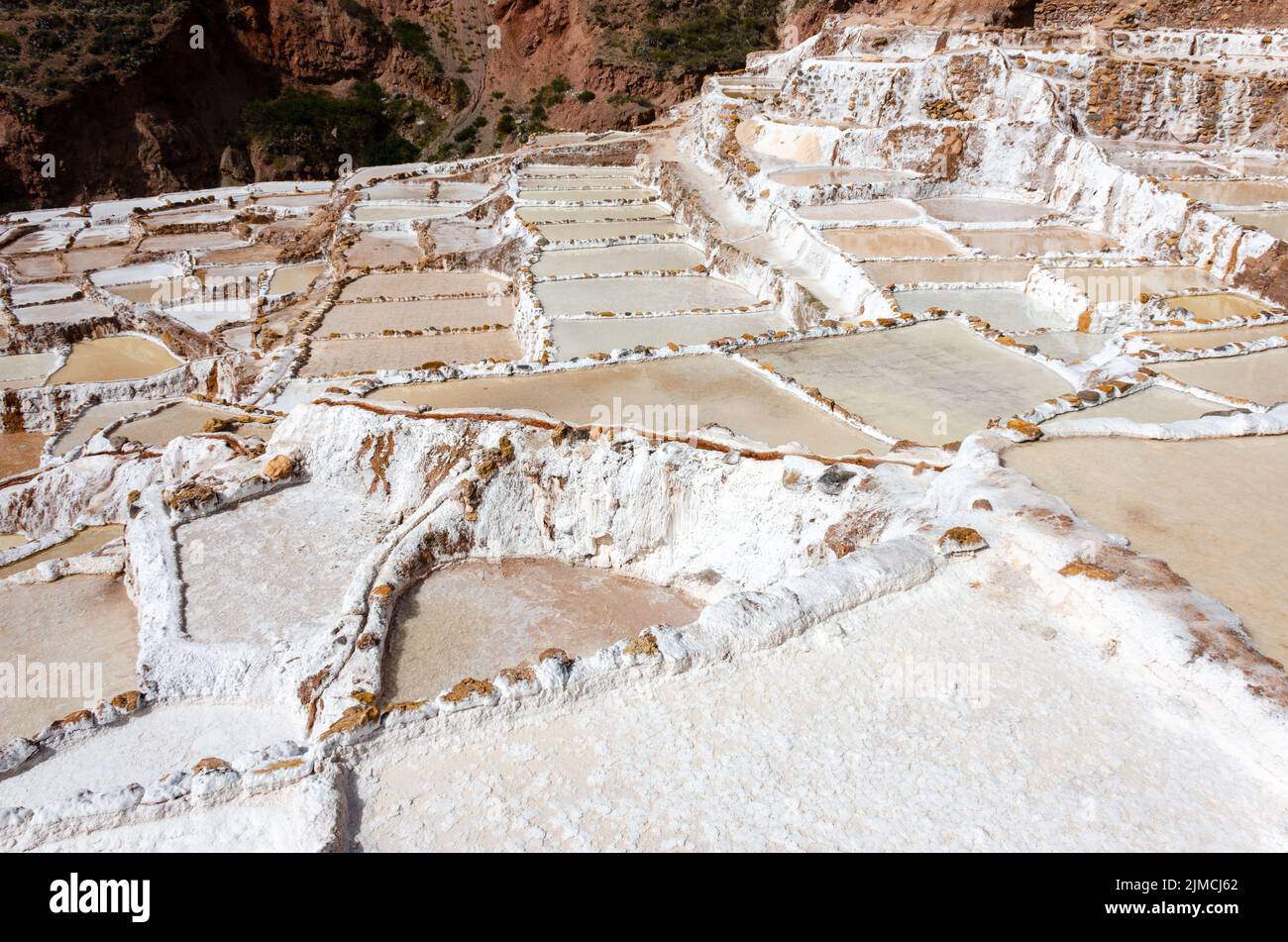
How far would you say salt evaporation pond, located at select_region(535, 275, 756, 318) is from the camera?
40.8 feet

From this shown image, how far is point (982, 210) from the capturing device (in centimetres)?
1502

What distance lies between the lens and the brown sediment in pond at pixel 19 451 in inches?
512

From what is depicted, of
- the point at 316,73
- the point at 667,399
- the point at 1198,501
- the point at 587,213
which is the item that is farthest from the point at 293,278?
the point at 316,73

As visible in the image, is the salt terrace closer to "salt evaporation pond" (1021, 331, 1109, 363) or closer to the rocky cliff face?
"salt evaporation pond" (1021, 331, 1109, 363)

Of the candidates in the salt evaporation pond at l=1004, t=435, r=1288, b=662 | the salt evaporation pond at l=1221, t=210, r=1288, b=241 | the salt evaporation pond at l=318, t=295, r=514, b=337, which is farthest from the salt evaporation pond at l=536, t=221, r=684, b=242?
the salt evaporation pond at l=1004, t=435, r=1288, b=662

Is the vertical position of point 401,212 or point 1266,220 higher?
point 1266,220

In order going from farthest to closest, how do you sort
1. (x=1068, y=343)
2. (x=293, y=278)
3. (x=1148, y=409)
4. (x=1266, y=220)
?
1. (x=293, y=278)
2. (x=1266, y=220)
3. (x=1068, y=343)
4. (x=1148, y=409)

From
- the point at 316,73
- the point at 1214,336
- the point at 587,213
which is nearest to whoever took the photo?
the point at 1214,336

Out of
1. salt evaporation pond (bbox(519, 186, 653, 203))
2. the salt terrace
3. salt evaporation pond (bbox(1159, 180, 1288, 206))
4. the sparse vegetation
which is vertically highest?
the sparse vegetation

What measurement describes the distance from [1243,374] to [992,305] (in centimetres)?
333

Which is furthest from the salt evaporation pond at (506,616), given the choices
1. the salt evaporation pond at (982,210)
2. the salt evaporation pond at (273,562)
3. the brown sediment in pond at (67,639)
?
the salt evaporation pond at (982,210)

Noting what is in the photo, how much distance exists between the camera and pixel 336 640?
6062 mm

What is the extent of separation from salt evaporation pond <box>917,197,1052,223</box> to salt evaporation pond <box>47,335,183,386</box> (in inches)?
551

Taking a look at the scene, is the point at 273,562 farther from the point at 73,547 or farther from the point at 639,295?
the point at 639,295
